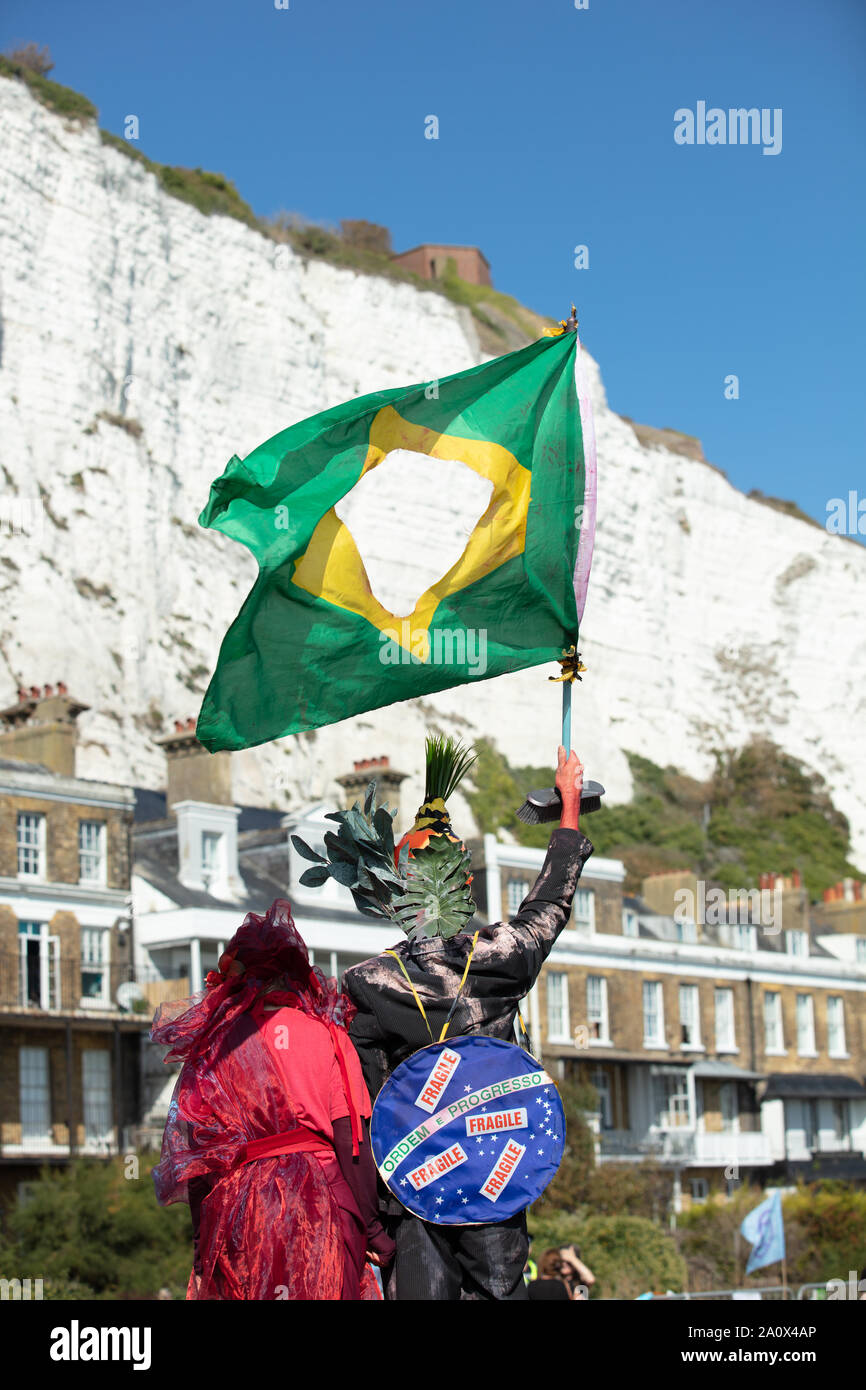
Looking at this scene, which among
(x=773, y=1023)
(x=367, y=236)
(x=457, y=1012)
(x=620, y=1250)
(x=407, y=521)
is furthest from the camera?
(x=367, y=236)

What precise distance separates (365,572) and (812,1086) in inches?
1596

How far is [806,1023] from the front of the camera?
47000 mm

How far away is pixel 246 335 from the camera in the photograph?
236 feet

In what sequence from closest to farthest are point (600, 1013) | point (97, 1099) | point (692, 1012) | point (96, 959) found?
point (97, 1099), point (96, 959), point (600, 1013), point (692, 1012)

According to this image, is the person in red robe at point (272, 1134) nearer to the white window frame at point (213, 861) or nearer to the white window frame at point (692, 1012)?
the white window frame at point (213, 861)

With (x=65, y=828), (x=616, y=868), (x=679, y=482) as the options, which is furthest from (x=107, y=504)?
(x=679, y=482)

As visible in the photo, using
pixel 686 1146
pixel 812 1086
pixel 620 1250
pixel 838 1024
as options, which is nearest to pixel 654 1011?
pixel 686 1146

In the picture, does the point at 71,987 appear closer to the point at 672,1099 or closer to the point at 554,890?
the point at 672,1099

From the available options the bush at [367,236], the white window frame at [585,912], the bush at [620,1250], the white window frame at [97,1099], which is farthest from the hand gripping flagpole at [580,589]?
the bush at [367,236]

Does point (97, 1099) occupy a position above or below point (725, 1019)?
below

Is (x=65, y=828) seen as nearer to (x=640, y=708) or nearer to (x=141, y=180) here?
(x=141, y=180)

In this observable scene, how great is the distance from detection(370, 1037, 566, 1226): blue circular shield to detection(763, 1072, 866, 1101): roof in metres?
39.8

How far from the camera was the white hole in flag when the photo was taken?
248 feet

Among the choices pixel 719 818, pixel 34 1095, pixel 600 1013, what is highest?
pixel 719 818
